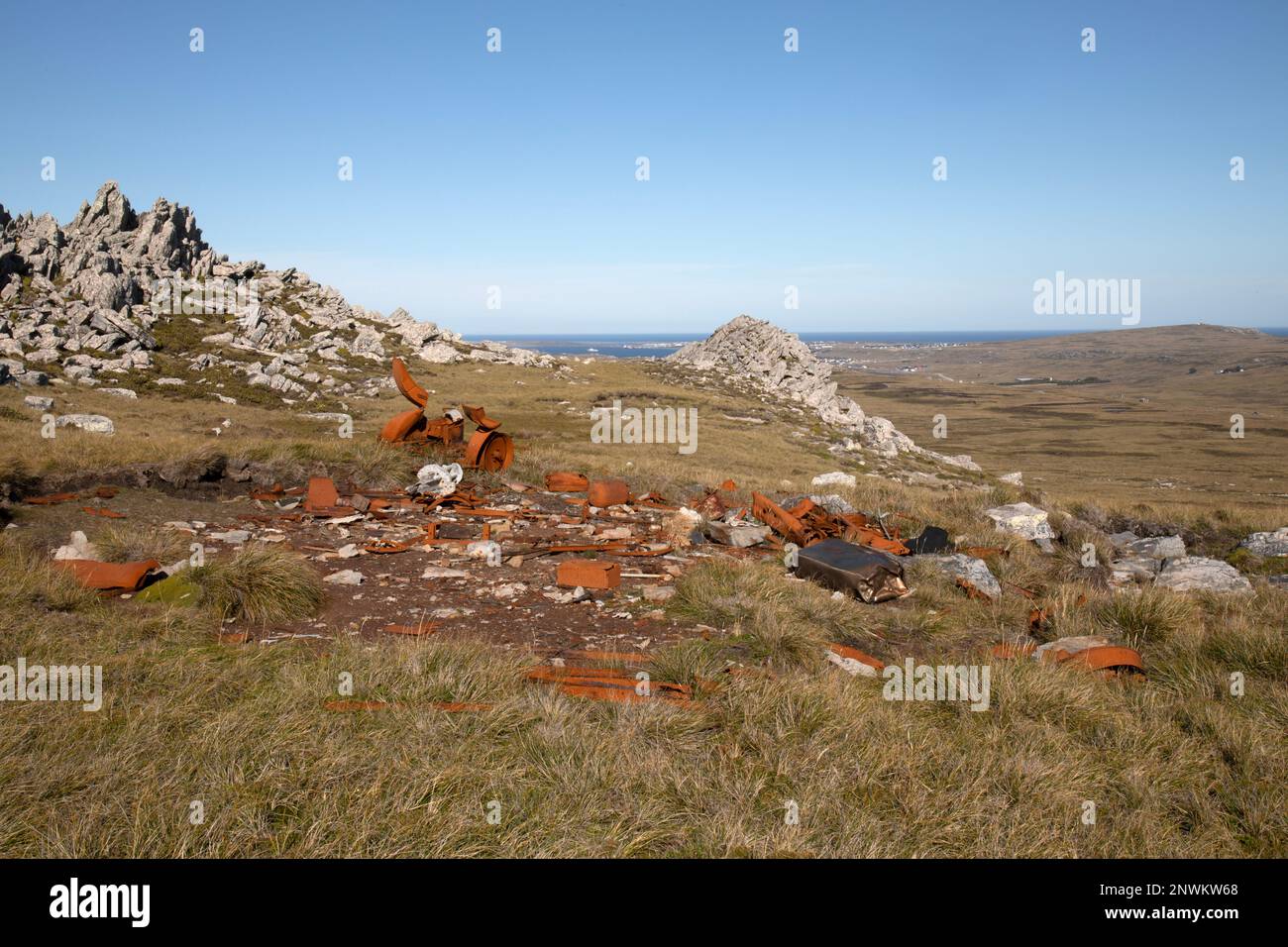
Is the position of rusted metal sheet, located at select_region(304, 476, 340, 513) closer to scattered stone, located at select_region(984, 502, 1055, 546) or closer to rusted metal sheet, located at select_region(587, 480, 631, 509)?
rusted metal sheet, located at select_region(587, 480, 631, 509)

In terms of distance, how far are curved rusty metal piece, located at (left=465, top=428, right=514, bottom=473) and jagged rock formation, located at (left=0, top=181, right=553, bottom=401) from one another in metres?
24.2

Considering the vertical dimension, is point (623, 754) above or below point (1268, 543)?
above

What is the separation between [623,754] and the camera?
11.1 feet

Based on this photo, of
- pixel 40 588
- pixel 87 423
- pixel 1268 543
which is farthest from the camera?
pixel 87 423

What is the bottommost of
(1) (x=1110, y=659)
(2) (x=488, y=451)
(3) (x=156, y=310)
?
(1) (x=1110, y=659)

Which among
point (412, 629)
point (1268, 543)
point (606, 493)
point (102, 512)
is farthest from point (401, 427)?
point (1268, 543)

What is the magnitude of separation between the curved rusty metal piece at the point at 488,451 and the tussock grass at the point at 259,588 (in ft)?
18.7

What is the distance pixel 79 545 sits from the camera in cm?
650

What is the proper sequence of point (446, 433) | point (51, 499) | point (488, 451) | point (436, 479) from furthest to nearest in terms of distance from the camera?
point (446, 433) < point (488, 451) < point (436, 479) < point (51, 499)

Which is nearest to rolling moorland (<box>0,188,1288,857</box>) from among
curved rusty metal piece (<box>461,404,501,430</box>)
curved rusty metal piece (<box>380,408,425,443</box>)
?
curved rusty metal piece (<box>380,408,425,443</box>)

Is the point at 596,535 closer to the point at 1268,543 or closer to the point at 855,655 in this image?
the point at 855,655

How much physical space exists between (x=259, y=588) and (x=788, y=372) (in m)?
66.6
